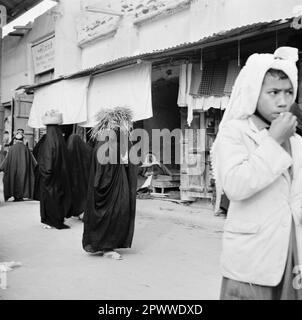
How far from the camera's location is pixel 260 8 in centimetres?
778

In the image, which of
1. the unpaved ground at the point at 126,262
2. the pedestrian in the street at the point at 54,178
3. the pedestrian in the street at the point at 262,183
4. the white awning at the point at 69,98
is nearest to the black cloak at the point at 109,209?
the unpaved ground at the point at 126,262

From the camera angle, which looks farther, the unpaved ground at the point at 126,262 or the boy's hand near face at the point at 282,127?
the unpaved ground at the point at 126,262

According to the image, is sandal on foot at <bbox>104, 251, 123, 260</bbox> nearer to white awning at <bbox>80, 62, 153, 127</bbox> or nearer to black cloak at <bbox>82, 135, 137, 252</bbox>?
black cloak at <bbox>82, 135, 137, 252</bbox>

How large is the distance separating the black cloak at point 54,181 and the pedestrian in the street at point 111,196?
2006 mm

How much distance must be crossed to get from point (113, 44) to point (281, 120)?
10844mm

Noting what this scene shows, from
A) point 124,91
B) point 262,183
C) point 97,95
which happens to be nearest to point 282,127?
point 262,183

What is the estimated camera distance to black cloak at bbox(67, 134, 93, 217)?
304 inches

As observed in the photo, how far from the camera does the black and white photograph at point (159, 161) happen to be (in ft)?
5.38

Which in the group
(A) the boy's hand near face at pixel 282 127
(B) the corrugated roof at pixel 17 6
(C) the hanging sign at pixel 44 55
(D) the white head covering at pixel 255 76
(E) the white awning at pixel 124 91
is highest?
(B) the corrugated roof at pixel 17 6

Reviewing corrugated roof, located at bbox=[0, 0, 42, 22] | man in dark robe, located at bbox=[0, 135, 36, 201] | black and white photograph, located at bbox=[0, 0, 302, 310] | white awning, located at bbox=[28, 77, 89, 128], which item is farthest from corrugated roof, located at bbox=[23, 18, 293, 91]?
corrugated roof, located at bbox=[0, 0, 42, 22]

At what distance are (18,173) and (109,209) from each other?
6401 millimetres

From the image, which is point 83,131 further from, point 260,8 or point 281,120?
point 281,120

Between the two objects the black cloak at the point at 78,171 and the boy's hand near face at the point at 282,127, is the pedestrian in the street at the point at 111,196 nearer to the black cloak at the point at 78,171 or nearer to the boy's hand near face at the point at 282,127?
the black cloak at the point at 78,171

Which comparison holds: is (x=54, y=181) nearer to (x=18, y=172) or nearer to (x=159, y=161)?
(x=159, y=161)
